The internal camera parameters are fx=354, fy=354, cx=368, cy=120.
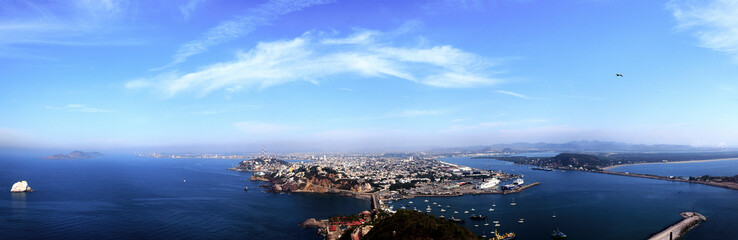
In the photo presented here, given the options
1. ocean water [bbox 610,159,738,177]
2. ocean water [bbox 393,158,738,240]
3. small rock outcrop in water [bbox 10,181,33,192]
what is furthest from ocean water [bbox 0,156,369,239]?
ocean water [bbox 610,159,738,177]

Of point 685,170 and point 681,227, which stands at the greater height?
point 681,227

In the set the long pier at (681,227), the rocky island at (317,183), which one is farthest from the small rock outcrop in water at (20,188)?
the long pier at (681,227)

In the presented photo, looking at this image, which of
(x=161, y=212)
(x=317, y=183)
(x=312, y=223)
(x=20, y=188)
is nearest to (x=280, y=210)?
(x=312, y=223)

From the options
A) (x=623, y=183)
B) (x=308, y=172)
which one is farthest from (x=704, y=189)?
(x=308, y=172)

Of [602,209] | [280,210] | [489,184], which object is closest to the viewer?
[602,209]

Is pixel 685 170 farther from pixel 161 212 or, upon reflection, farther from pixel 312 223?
pixel 161 212

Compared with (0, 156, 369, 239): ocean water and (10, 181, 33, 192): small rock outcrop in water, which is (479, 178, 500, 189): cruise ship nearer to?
(0, 156, 369, 239): ocean water

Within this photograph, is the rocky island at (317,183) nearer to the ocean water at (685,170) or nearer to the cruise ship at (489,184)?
the cruise ship at (489,184)
